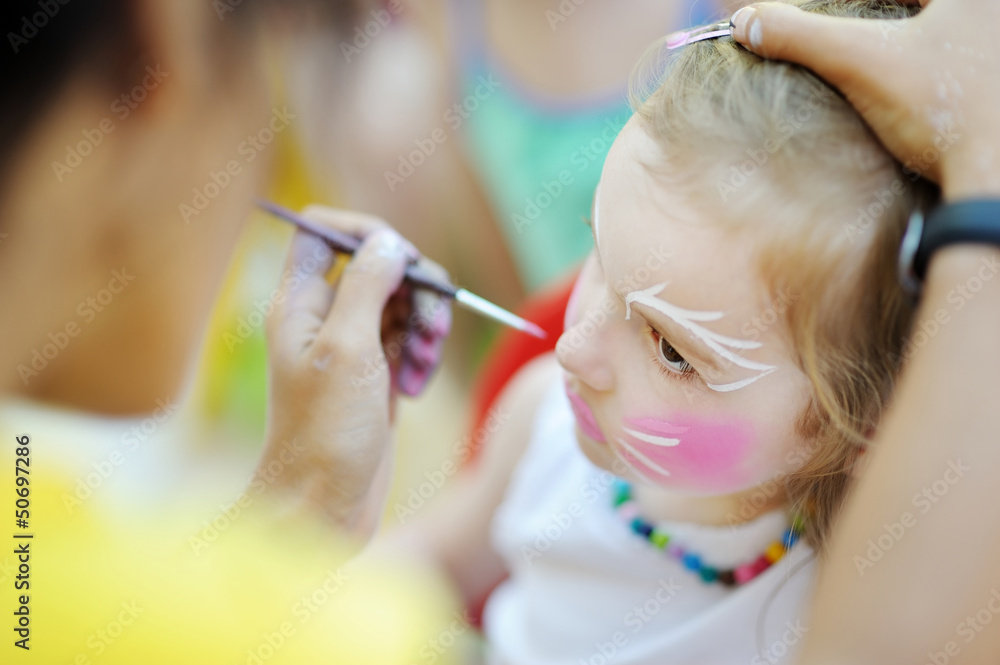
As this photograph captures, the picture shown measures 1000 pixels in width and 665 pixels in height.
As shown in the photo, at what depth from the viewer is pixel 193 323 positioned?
569 mm

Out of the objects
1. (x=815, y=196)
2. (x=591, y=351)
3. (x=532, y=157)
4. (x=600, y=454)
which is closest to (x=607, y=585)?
(x=600, y=454)

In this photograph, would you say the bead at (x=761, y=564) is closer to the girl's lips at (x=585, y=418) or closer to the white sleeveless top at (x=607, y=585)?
the white sleeveless top at (x=607, y=585)

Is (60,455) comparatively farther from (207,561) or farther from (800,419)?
(800,419)

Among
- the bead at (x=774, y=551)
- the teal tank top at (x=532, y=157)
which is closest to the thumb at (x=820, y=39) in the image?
the bead at (x=774, y=551)

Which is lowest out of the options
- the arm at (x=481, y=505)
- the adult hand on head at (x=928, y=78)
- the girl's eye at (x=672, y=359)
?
the arm at (x=481, y=505)

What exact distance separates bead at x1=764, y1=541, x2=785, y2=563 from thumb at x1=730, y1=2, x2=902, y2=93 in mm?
343

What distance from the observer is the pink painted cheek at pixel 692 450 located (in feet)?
1.44

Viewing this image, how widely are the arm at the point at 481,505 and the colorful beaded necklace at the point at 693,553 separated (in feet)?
0.50

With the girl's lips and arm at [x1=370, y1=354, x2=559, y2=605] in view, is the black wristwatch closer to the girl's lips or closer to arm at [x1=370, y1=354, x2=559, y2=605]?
the girl's lips

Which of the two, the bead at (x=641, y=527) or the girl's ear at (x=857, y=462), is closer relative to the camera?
the girl's ear at (x=857, y=462)

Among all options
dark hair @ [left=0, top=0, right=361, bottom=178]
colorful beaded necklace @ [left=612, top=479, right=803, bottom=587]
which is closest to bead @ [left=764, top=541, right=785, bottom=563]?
colorful beaded necklace @ [left=612, top=479, right=803, bottom=587]

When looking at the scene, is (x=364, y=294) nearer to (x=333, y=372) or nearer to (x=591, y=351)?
(x=333, y=372)

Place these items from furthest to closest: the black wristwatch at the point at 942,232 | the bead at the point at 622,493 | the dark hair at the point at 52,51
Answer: the bead at the point at 622,493
the dark hair at the point at 52,51
the black wristwatch at the point at 942,232

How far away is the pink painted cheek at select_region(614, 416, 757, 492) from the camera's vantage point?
1.44 feet
